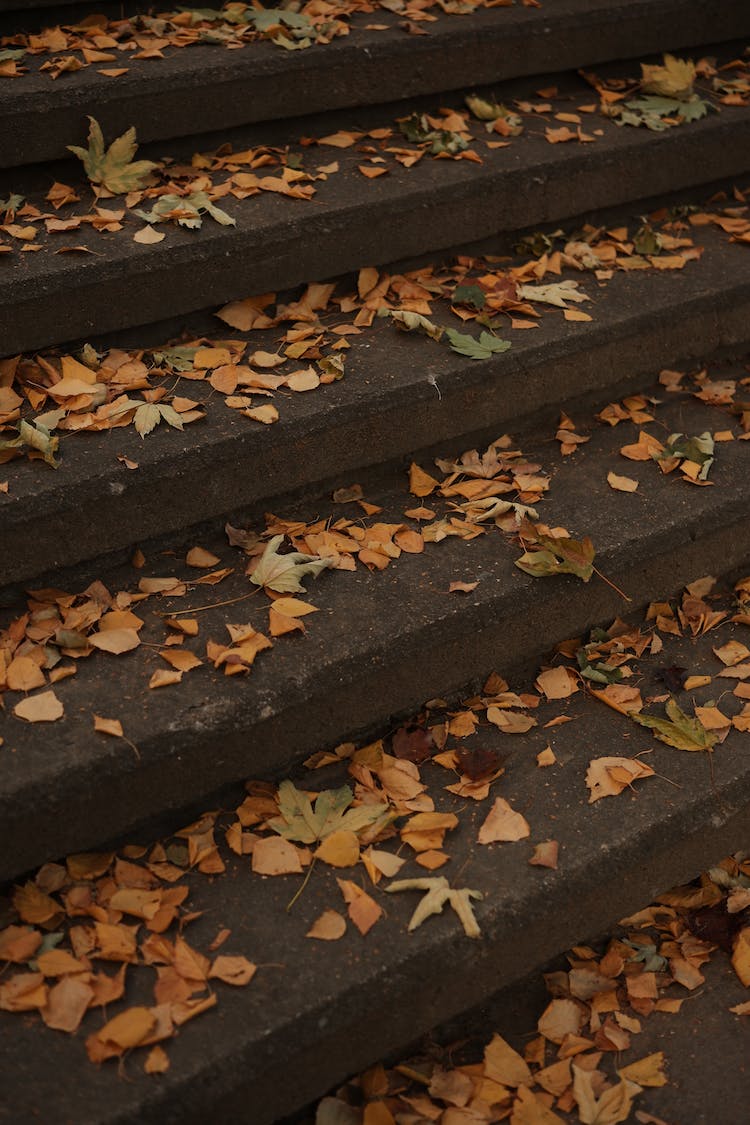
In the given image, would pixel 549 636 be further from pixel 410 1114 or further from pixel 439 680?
pixel 410 1114

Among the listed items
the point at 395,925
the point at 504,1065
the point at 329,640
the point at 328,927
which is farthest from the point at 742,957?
the point at 329,640

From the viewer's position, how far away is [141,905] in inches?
78.2

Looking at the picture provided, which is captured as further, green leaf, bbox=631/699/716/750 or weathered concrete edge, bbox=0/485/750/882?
green leaf, bbox=631/699/716/750

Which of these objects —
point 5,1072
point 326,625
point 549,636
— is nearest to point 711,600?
point 549,636

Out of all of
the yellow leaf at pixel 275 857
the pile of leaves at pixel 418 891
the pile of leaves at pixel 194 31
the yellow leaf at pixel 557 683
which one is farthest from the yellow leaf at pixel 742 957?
the pile of leaves at pixel 194 31

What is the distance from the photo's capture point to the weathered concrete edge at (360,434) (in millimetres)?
2303

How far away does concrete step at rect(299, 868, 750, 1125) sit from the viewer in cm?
204

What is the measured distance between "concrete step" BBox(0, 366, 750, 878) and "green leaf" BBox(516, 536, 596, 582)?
30mm

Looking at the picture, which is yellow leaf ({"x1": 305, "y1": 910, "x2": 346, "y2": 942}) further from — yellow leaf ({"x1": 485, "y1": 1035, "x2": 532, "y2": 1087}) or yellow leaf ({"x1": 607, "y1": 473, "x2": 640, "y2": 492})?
yellow leaf ({"x1": 607, "y1": 473, "x2": 640, "y2": 492})

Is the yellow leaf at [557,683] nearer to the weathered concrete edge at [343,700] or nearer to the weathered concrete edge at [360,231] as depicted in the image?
the weathered concrete edge at [343,700]

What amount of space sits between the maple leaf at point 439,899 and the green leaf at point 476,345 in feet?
4.27

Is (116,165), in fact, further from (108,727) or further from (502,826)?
(502,826)

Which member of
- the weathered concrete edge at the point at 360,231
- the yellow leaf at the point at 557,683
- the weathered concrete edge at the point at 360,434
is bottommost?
the yellow leaf at the point at 557,683

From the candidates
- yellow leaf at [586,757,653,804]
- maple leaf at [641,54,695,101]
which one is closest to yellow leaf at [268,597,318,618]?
yellow leaf at [586,757,653,804]
